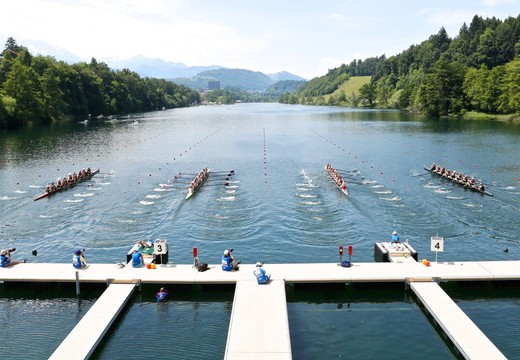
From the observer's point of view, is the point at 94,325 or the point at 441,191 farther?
the point at 441,191

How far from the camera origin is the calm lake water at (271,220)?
20859mm

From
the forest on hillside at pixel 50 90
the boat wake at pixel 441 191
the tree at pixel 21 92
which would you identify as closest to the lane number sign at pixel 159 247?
the boat wake at pixel 441 191

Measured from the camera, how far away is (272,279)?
78.8ft

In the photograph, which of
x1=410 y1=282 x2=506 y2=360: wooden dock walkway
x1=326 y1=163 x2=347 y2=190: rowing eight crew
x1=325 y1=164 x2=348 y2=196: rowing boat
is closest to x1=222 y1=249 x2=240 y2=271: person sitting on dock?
x1=410 y1=282 x2=506 y2=360: wooden dock walkway

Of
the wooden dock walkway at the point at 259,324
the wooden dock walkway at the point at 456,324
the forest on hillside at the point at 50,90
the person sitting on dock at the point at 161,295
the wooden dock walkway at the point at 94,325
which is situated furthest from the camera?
the forest on hillside at the point at 50,90

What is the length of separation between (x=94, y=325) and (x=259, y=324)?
23.7 feet

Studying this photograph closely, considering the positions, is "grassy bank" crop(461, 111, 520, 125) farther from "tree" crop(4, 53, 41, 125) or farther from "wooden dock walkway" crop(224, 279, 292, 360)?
"tree" crop(4, 53, 41, 125)

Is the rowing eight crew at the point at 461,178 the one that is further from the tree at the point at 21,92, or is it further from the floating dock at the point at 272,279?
the tree at the point at 21,92

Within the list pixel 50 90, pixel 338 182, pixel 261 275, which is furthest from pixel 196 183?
pixel 50 90

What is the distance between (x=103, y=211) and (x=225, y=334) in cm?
2371

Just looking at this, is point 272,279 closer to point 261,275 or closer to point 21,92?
point 261,275

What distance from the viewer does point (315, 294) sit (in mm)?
24656

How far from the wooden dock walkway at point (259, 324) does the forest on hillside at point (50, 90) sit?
97805mm

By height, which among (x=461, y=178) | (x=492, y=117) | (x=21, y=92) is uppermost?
(x=21, y=92)
